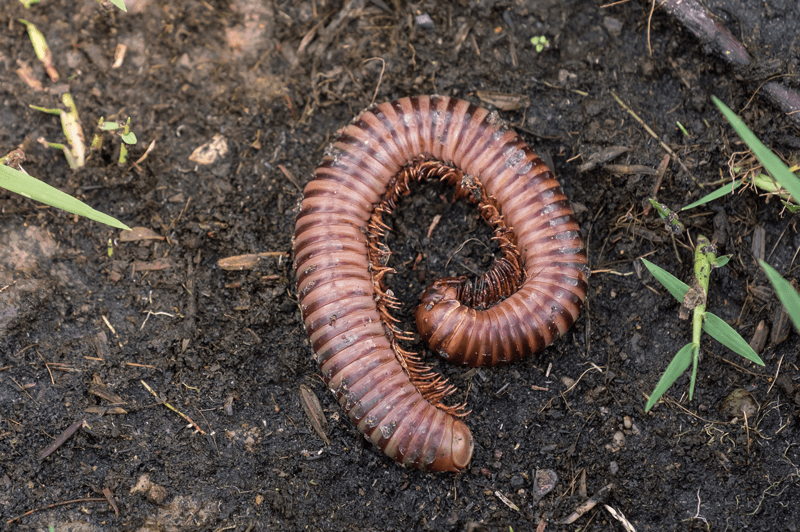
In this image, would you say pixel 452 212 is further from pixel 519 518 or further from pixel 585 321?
pixel 519 518

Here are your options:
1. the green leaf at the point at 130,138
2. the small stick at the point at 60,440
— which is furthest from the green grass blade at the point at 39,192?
the small stick at the point at 60,440

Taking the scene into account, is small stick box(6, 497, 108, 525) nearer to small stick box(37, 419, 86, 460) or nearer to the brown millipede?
small stick box(37, 419, 86, 460)

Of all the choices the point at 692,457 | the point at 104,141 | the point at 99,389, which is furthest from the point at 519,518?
the point at 104,141

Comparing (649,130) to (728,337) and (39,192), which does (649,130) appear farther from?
(39,192)

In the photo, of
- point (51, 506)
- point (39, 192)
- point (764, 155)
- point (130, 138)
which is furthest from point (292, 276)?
point (764, 155)

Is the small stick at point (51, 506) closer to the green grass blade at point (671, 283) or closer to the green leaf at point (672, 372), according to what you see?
the green leaf at point (672, 372)

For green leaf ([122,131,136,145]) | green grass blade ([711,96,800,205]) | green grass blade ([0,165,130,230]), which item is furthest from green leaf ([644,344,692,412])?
green leaf ([122,131,136,145])
